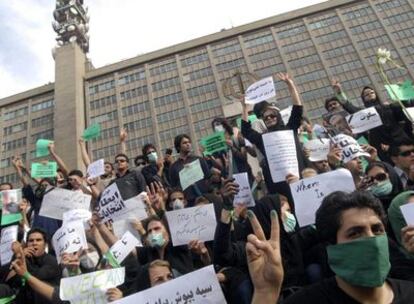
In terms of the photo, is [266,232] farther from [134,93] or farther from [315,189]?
[134,93]

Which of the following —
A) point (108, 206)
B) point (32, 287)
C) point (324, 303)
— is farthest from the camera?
point (108, 206)

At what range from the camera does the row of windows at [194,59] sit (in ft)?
155

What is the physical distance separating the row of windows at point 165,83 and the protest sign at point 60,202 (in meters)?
43.5

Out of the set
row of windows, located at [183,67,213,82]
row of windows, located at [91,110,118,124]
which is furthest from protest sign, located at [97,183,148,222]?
row of windows, located at [91,110,118,124]

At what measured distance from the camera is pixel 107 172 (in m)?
6.01

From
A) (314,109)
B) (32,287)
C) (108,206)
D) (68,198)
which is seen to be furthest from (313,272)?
(314,109)

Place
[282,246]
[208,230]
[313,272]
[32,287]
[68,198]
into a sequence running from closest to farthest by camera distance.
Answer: [313,272]
[282,246]
[32,287]
[208,230]
[68,198]

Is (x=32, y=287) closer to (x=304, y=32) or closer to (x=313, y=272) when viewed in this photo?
→ (x=313, y=272)

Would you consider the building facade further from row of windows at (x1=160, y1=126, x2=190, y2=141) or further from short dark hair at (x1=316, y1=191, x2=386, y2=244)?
short dark hair at (x1=316, y1=191, x2=386, y2=244)

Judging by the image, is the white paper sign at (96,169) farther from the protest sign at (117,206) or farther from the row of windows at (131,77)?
the row of windows at (131,77)

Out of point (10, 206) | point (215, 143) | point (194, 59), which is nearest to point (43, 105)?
point (194, 59)

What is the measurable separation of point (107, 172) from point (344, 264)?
4.82m

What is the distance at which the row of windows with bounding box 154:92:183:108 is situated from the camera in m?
47.2

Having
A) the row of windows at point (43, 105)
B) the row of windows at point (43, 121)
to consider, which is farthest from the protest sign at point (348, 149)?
the row of windows at point (43, 105)
